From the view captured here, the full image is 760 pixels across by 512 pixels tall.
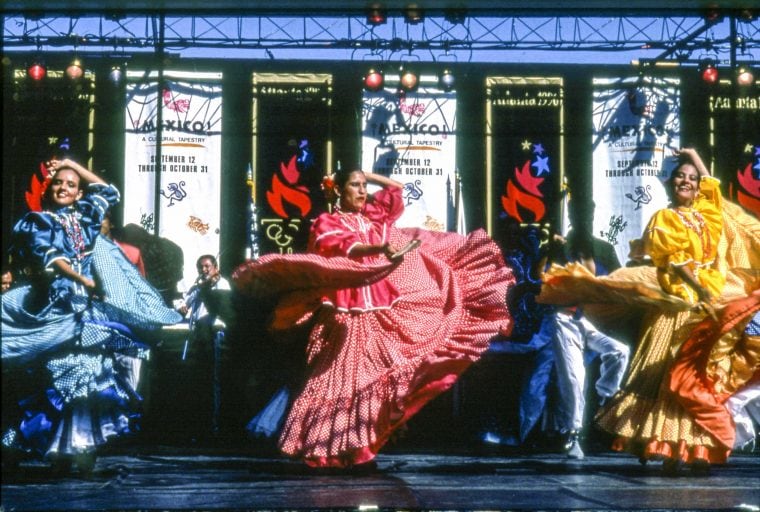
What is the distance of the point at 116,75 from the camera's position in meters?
9.39

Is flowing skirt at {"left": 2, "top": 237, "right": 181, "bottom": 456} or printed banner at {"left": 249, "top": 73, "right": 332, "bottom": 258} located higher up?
printed banner at {"left": 249, "top": 73, "right": 332, "bottom": 258}

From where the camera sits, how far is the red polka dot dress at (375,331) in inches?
258

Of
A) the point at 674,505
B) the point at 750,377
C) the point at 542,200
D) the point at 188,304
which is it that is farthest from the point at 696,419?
the point at 188,304

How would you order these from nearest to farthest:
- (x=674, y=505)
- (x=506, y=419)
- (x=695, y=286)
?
(x=674, y=505) < (x=695, y=286) < (x=506, y=419)

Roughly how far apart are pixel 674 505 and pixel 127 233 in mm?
5455

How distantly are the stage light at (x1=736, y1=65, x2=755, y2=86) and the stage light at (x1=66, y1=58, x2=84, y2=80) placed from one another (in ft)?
16.8

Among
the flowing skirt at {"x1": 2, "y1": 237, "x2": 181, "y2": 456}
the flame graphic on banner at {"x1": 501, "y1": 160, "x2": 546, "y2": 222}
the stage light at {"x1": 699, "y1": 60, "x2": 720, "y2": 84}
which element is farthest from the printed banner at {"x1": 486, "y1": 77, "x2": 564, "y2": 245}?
the flowing skirt at {"x1": 2, "y1": 237, "x2": 181, "y2": 456}

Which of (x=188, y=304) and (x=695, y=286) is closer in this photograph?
(x=695, y=286)

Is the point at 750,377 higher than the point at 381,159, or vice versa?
the point at 381,159

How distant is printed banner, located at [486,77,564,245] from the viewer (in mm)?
9562

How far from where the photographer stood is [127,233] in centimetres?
925

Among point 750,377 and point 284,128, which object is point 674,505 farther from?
point 284,128

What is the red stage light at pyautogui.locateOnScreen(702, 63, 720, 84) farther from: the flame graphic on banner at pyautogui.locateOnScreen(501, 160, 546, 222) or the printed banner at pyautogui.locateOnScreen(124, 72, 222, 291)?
the printed banner at pyautogui.locateOnScreen(124, 72, 222, 291)

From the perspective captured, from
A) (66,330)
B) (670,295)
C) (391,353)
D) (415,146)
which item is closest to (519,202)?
(415,146)
